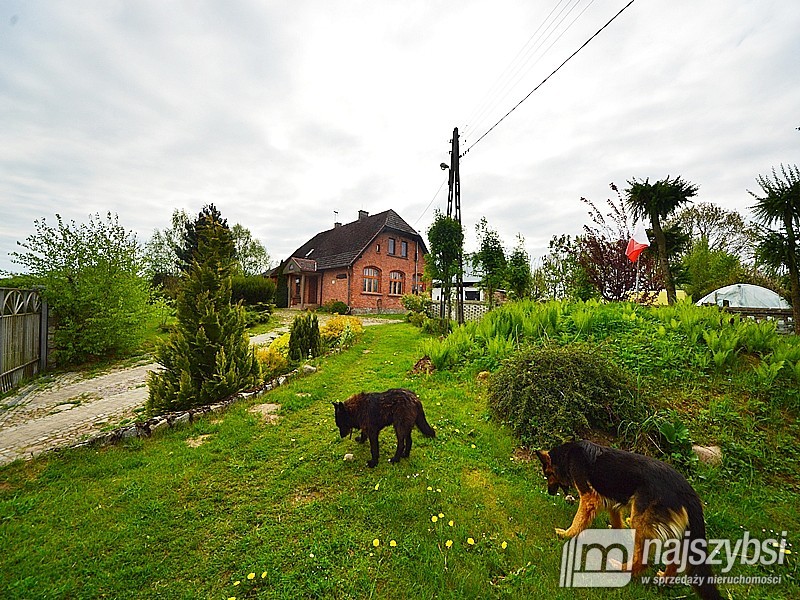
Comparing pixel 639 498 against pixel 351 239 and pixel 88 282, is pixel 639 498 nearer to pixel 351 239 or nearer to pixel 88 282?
pixel 88 282

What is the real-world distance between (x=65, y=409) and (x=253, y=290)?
14.3m

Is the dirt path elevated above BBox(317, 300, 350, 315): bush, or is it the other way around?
BBox(317, 300, 350, 315): bush

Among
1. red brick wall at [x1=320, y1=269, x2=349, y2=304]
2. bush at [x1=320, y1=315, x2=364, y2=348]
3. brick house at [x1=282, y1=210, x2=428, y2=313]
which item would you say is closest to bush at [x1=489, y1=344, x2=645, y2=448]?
bush at [x1=320, y1=315, x2=364, y2=348]

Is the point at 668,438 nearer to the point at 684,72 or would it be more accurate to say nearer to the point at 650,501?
the point at 650,501

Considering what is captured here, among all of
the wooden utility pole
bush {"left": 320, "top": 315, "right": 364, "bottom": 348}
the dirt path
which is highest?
the wooden utility pole

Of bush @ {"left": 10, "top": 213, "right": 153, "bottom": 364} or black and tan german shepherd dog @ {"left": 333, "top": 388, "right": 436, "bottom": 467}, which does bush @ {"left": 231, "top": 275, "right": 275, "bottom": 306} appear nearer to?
bush @ {"left": 10, "top": 213, "right": 153, "bottom": 364}

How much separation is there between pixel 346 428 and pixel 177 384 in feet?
10.4

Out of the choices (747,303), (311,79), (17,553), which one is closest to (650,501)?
(17,553)

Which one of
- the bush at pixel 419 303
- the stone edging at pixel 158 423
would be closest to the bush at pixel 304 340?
the stone edging at pixel 158 423

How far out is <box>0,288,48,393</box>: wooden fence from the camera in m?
6.85

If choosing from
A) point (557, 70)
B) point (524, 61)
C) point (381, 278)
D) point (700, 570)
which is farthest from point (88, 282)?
point (381, 278)

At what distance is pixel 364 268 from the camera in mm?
23531

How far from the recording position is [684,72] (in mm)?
5883

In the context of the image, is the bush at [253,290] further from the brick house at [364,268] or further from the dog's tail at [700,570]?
the dog's tail at [700,570]
